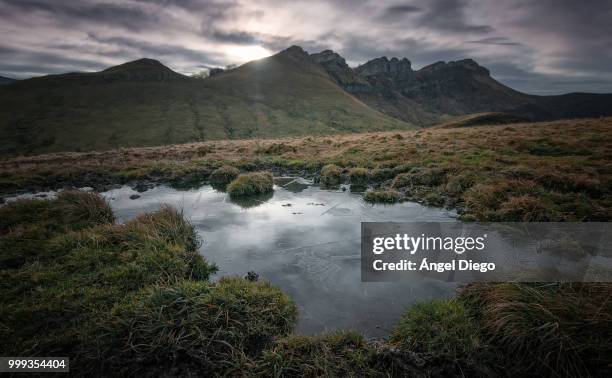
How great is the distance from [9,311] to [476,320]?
29.3 ft

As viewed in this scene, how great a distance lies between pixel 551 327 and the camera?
4914 mm

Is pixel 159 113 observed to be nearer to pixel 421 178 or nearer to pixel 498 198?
pixel 421 178

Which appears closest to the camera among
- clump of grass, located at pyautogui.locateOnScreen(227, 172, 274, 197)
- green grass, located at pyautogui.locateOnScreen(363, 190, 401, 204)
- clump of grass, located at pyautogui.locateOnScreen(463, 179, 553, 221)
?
clump of grass, located at pyautogui.locateOnScreen(463, 179, 553, 221)

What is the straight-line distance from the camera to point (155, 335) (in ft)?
17.3

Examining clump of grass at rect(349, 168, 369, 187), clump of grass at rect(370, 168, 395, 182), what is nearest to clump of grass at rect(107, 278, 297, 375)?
clump of grass at rect(349, 168, 369, 187)

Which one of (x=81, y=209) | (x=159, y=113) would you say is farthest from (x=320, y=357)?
(x=159, y=113)

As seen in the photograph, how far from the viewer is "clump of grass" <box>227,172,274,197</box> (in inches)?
677

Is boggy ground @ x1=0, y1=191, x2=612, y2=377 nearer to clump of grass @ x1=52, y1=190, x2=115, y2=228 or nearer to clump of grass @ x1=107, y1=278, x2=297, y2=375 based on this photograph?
clump of grass @ x1=107, y1=278, x2=297, y2=375

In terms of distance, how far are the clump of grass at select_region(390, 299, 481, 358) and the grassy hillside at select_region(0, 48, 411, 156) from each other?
3893 inches

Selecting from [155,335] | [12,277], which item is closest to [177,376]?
[155,335]

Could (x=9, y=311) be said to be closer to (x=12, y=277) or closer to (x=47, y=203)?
(x=12, y=277)

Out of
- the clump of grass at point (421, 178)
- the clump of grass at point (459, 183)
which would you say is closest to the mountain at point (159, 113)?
the clump of grass at point (421, 178)

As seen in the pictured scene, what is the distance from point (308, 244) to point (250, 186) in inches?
318

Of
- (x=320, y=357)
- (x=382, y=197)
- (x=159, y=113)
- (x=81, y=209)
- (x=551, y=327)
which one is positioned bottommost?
(x=320, y=357)
